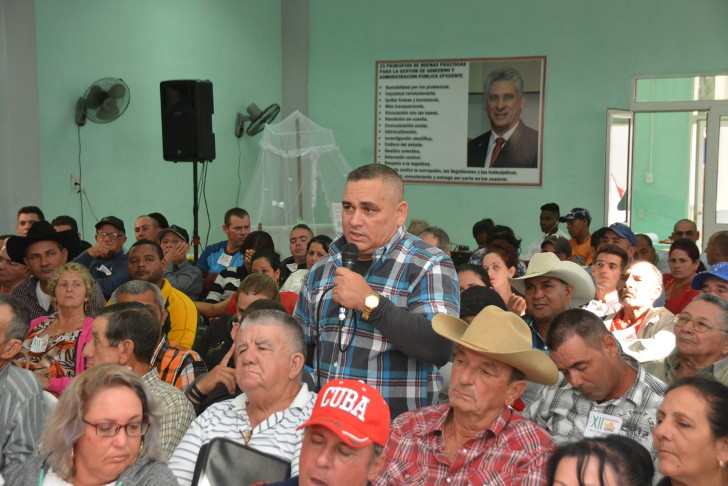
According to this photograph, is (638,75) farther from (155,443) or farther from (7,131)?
(155,443)

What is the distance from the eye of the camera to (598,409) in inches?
103

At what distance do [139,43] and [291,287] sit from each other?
405cm

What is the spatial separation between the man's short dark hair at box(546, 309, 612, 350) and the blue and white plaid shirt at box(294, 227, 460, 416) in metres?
0.42

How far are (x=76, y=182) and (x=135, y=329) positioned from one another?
4.73m

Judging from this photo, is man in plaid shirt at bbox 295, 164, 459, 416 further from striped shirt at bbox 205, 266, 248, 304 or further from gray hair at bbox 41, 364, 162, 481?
striped shirt at bbox 205, 266, 248, 304

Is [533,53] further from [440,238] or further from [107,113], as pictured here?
[107,113]

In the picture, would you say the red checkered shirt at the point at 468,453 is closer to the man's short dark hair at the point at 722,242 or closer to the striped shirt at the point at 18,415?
the striped shirt at the point at 18,415

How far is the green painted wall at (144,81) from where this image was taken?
278 inches

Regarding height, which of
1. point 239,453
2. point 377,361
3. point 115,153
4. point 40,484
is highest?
point 115,153

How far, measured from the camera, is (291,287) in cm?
511

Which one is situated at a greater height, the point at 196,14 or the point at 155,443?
the point at 196,14

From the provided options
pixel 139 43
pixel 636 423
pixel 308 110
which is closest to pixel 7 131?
pixel 139 43

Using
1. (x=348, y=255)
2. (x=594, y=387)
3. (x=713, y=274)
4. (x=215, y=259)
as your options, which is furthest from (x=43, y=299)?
(x=713, y=274)

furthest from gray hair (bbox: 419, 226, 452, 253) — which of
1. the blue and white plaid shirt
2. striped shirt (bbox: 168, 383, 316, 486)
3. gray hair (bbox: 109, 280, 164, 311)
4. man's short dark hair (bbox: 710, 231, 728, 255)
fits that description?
striped shirt (bbox: 168, 383, 316, 486)
